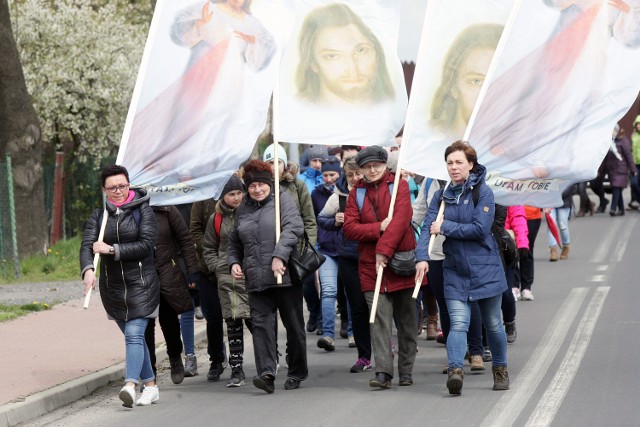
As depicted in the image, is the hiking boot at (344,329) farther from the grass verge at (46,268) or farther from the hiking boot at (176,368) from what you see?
the grass verge at (46,268)

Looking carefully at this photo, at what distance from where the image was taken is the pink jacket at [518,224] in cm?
1413

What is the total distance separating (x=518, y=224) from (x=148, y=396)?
224 inches

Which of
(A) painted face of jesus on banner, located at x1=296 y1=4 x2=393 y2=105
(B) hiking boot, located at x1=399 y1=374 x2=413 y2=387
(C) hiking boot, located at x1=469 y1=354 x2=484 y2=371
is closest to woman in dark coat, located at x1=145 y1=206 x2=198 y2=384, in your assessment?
(A) painted face of jesus on banner, located at x1=296 y1=4 x2=393 y2=105

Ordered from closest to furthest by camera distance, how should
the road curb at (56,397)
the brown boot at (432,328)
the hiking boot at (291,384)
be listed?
1. the road curb at (56,397)
2. the hiking boot at (291,384)
3. the brown boot at (432,328)

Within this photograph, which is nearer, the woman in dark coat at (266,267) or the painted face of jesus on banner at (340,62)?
the woman in dark coat at (266,267)

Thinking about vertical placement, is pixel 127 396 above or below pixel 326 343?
above

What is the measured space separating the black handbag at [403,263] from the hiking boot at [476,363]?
41.7 inches

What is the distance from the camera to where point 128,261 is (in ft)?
32.4

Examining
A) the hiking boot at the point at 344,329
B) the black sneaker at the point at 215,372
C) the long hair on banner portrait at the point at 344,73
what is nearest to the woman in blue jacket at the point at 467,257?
the long hair on banner portrait at the point at 344,73

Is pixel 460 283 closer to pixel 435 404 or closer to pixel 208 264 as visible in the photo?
pixel 435 404

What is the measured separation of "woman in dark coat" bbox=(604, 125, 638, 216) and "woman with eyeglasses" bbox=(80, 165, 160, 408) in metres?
19.1

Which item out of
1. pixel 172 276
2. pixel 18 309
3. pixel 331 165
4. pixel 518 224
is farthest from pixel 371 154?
pixel 18 309

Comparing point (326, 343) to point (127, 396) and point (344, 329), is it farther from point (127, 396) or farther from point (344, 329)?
point (127, 396)

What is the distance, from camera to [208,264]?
11023 mm
